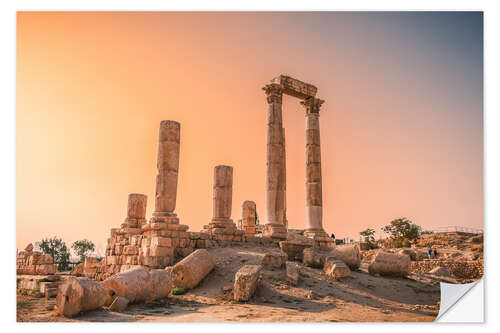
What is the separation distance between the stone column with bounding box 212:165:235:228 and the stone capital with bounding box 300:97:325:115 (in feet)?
19.8

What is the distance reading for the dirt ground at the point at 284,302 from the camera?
29.7 feet

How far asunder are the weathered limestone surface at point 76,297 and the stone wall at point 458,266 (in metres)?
20.3

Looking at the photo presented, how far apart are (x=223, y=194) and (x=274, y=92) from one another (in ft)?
19.6

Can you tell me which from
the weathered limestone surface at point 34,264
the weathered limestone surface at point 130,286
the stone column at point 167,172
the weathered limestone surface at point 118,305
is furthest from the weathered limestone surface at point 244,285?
the weathered limestone surface at point 34,264

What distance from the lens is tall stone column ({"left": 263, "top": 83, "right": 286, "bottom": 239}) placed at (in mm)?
20094

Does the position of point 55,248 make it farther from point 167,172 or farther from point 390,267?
point 390,267

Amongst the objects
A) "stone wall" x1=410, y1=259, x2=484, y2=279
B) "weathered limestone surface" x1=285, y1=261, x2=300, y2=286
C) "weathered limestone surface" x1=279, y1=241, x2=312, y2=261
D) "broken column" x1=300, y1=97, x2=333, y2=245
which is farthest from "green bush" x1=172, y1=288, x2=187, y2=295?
"stone wall" x1=410, y1=259, x2=484, y2=279

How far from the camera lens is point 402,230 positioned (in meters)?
43.0

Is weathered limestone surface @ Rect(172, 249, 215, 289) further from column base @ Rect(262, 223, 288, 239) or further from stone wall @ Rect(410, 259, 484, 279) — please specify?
stone wall @ Rect(410, 259, 484, 279)

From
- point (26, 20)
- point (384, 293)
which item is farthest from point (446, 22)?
point (26, 20)

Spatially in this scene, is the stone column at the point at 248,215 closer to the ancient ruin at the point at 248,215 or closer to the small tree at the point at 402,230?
the ancient ruin at the point at 248,215

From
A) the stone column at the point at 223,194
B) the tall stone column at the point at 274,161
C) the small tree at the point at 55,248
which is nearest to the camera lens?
the stone column at the point at 223,194

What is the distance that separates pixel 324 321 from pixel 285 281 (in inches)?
136
